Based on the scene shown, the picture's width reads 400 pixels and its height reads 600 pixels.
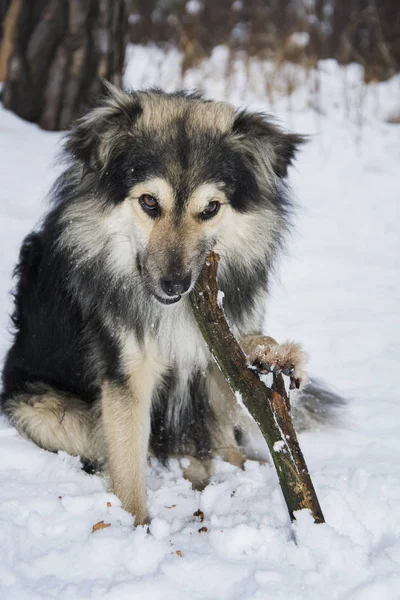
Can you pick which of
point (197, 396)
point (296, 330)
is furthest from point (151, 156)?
point (296, 330)

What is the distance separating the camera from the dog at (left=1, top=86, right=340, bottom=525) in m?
2.59

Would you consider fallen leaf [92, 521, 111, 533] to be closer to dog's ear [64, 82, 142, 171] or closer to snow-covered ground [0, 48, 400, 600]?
snow-covered ground [0, 48, 400, 600]

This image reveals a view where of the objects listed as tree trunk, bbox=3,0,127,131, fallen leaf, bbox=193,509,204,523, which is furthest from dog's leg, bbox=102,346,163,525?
tree trunk, bbox=3,0,127,131

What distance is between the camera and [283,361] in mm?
2387

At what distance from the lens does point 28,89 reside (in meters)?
5.97

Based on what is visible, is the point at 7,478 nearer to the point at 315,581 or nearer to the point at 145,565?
the point at 145,565

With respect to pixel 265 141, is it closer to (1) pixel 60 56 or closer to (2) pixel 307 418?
(2) pixel 307 418

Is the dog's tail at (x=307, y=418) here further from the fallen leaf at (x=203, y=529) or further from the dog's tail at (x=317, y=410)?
the fallen leaf at (x=203, y=529)

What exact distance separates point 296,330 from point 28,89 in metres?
3.31

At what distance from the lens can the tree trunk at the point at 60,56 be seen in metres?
5.86

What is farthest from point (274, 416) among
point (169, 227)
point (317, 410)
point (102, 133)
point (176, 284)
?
point (102, 133)

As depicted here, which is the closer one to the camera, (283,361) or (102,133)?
(283,361)

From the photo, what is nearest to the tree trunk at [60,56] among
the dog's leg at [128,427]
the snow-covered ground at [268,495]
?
the snow-covered ground at [268,495]

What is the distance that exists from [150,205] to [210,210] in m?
0.23
